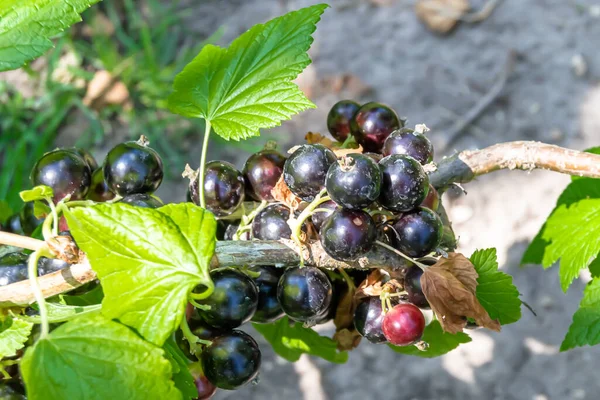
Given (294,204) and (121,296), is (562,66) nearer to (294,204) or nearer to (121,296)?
(294,204)

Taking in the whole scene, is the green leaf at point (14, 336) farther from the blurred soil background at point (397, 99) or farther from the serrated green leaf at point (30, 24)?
the blurred soil background at point (397, 99)

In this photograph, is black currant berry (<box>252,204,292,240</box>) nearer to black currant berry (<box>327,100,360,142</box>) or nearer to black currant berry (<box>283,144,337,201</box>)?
black currant berry (<box>283,144,337,201</box>)

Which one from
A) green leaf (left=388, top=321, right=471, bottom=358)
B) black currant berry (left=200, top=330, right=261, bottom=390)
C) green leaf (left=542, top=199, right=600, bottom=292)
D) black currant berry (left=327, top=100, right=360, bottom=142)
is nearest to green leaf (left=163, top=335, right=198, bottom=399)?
black currant berry (left=200, top=330, right=261, bottom=390)

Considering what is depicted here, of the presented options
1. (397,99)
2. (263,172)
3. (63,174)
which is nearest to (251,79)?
(263,172)

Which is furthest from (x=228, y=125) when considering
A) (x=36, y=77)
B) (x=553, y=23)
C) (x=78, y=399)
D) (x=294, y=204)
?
(x=553, y=23)

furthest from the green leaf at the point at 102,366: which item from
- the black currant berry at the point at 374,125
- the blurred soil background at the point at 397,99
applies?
the blurred soil background at the point at 397,99
